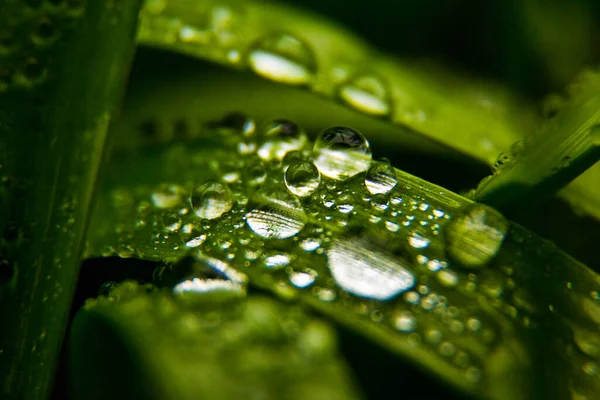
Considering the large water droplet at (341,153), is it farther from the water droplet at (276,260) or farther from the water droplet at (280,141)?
the water droplet at (276,260)

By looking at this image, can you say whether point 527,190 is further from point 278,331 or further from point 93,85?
point 93,85

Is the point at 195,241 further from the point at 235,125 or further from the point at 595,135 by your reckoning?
the point at 595,135

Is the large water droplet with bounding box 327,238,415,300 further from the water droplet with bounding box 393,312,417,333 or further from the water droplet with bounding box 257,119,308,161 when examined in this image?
the water droplet with bounding box 257,119,308,161

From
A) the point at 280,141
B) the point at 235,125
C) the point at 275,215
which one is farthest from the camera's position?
the point at 235,125

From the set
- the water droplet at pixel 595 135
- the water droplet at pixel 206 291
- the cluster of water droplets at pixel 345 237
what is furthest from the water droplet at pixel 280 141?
the water droplet at pixel 595 135

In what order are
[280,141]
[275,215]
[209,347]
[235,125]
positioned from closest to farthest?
[209,347] → [275,215] → [280,141] → [235,125]

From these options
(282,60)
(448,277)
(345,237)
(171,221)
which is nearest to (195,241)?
(171,221)

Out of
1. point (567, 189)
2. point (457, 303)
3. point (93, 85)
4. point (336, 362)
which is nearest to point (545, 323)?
point (457, 303)
